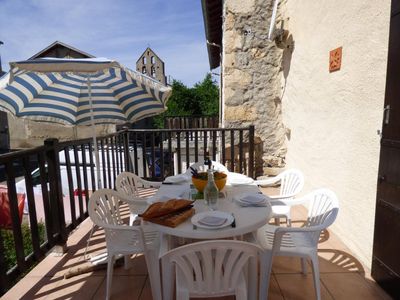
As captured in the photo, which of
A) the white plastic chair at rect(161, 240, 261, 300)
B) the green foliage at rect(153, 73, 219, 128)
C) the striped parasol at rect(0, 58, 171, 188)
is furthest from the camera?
the green foliage at rect(153, 73, 219, 128)

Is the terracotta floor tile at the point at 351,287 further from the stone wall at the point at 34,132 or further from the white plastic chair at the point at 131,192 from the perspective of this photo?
the stone wall at the point at 34,132

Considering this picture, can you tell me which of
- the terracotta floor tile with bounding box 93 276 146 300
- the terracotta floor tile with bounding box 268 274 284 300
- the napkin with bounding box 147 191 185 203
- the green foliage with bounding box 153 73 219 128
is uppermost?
the green foliage with bounding box 153 73 219 128

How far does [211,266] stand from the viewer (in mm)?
1244

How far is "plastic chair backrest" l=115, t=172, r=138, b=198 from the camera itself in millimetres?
2377

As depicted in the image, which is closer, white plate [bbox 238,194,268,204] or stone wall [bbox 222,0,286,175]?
white plate [bbox 238,194,268,204]

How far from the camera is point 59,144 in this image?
7.79ft

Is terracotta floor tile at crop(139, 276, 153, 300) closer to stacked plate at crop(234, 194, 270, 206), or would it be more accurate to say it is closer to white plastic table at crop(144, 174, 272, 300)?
white plastic table at crop(144, 174, 272, 300)

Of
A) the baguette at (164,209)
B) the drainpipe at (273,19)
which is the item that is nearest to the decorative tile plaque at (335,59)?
the drainpipe at (273,19)

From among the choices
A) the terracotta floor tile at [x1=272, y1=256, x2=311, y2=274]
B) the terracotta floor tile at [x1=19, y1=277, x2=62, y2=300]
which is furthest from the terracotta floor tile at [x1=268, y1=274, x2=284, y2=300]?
the terracotta floor tile at [x1=19, y1=277, x2=62, y2=300]

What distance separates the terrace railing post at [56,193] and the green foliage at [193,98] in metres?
11.0

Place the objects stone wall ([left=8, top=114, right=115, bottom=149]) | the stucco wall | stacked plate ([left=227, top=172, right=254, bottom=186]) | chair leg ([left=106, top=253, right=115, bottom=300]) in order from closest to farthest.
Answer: chair leg ([left=106, top=253, right=115, bottom=300])
the stucco wall
stacked plate ([left=227, top=172, right=254, bottom=186])
stone wall ([left=8, top=114, right=115, bottom=149])

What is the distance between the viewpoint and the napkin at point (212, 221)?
1429 millimetres

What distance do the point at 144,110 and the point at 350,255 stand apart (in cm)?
225

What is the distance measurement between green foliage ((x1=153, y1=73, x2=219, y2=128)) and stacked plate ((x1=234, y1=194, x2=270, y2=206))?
11.6m
